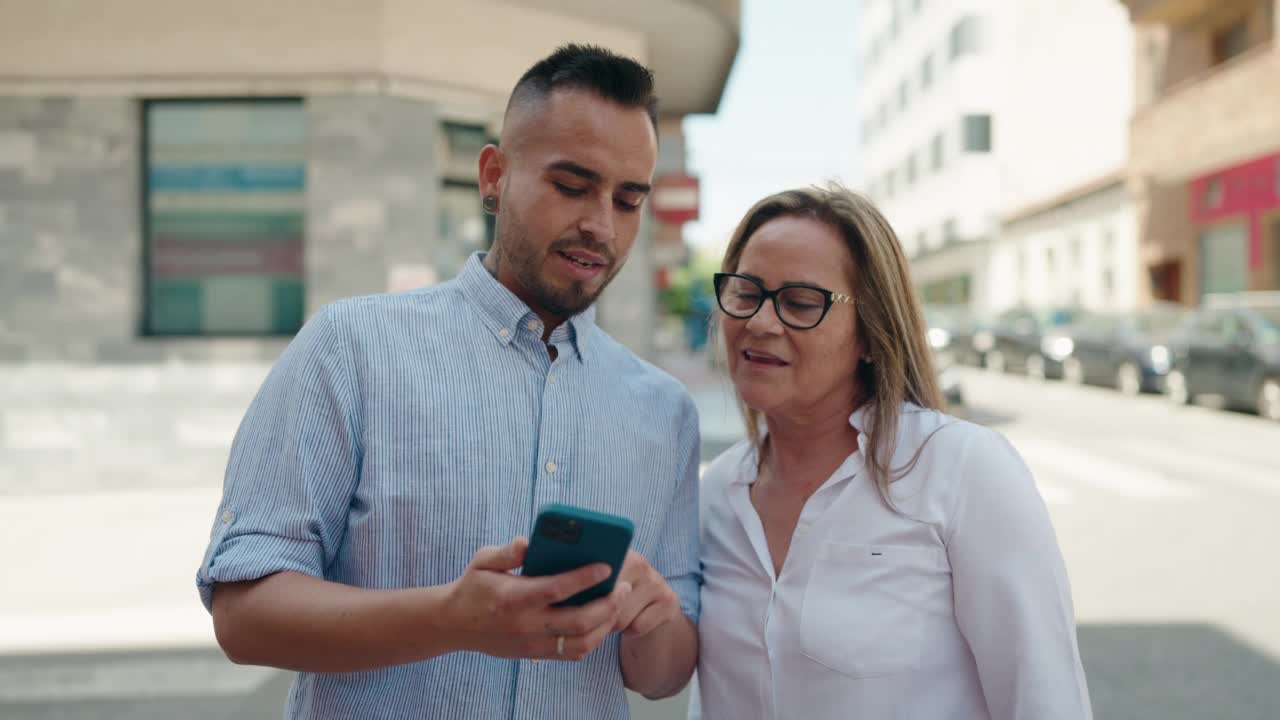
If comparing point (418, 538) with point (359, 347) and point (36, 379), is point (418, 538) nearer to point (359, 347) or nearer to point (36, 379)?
point (359, 347)

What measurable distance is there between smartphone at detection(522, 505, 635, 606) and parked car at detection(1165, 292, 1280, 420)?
51.6 feet

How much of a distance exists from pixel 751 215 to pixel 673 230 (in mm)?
19476

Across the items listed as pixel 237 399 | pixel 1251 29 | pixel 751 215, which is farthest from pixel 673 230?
pixel 751 215

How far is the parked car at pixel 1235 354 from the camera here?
1491cm

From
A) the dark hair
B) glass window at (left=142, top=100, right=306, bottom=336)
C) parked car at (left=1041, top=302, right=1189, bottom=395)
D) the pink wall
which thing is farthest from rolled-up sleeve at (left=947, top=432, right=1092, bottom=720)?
the pink wall

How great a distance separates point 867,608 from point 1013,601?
11.3 inches

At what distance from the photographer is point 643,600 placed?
6.36 feet

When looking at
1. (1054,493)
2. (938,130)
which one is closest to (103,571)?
(1054,493)

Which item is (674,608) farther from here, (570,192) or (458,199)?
(458,199)

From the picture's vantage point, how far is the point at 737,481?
254 centimetres

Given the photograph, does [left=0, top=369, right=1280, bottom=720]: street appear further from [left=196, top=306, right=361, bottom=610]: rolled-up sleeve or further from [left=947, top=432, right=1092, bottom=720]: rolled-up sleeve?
[left=196, top=306, right=361, bottom=610]: rolled-up sleeve

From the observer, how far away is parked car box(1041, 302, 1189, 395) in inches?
768

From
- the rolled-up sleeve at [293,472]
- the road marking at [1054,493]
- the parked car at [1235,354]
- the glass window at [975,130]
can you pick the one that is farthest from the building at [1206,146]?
the rolled-up sleeve at [293,472]

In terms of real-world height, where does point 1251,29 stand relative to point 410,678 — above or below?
above
